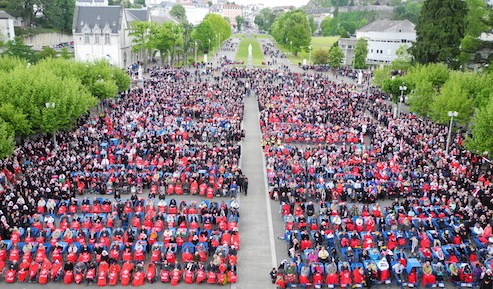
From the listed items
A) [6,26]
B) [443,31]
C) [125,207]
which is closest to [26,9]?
[6,26]

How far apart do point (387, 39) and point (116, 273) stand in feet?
263

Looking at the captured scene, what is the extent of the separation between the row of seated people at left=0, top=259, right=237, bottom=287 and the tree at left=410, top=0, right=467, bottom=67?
4656 cm

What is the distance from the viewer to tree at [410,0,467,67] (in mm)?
53250

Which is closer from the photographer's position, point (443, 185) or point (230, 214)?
point (230, 214)

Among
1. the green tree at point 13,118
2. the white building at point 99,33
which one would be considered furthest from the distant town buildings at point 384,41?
the green tree at point 13,118

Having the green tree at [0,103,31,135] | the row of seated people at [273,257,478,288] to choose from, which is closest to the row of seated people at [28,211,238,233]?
the row of seated people at [273,257,478,288]

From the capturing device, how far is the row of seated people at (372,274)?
16.6m

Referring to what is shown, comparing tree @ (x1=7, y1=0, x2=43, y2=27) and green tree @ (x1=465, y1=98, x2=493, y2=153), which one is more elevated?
tree @ (x1=7, y1=0, x2=43, y2=27)

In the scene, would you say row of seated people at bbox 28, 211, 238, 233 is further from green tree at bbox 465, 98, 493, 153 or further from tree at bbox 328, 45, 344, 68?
tree at bbox 328, 45, 344, 68

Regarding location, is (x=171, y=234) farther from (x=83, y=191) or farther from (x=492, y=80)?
(x=492, y=80)

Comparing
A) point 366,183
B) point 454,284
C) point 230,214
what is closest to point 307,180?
point 366,183

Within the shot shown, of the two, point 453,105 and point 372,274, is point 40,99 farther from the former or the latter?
point 453,105

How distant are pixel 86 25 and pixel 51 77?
4960 centimetres

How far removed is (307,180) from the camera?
26.6m
